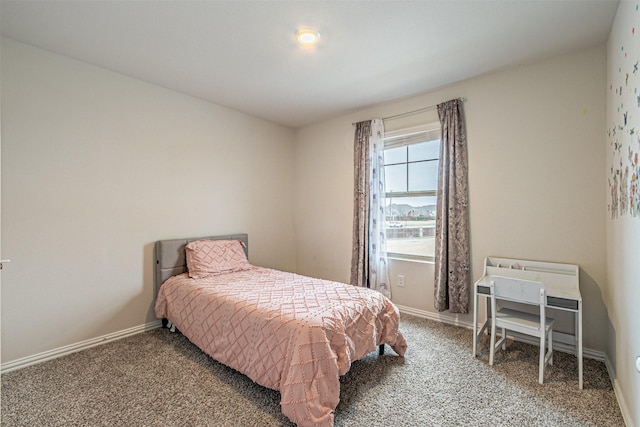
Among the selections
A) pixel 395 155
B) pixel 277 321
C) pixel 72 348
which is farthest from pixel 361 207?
pixel 72 348

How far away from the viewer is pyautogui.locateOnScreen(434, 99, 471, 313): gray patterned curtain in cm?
285

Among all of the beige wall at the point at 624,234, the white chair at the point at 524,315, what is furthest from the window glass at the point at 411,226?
the beige wall at the point at 624,234

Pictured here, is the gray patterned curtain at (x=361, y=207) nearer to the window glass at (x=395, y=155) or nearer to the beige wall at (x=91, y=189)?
the window glass at (x=395, y=155)

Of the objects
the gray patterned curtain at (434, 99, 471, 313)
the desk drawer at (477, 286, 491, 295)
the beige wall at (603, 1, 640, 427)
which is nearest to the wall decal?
the beige wall at (603, 1, 640, 427)

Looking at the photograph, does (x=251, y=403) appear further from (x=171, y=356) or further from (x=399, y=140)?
(x=399, y=140)

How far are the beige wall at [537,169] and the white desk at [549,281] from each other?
3.1 inches

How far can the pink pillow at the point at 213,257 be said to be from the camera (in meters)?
2.90

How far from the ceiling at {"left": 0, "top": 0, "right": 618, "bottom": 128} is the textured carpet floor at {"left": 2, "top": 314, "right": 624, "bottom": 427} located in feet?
8.10

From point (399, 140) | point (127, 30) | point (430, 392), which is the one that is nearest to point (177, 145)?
point (127, 30)

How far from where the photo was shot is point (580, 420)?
64.1 inches

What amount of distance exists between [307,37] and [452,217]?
209 cm

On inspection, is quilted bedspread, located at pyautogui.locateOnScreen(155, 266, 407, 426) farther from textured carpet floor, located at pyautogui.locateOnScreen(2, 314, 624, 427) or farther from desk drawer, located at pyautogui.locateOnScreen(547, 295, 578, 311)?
desk drawer, located at pyautogui.locateOnScreen(547, 295, 578, 311)

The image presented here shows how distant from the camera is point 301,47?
7.48 ft

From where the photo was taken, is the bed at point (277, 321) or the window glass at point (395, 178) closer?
the bed at point (277, 321)
